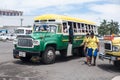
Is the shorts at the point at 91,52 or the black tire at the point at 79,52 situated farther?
the black tire at the point at 79,52

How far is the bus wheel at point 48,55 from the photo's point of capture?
14.5 m

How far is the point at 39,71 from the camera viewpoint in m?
12.3

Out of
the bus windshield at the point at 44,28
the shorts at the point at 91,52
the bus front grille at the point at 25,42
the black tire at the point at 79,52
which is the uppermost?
the bus windshield at the point at 44,28

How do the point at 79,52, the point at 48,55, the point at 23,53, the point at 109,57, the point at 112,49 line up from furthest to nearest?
the point at 79,52
the point at 48,55
the point at 23,53
the point at 109,57
the point at 112,49

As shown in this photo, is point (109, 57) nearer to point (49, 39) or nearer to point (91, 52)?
point (91, 52)

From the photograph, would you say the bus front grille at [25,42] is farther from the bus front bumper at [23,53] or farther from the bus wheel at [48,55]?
the bus wheel at [48,55]

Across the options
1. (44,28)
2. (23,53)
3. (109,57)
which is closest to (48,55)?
(23,53)

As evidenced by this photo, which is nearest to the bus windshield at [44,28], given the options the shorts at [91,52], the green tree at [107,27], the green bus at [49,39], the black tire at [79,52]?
the green bus at [49,39]

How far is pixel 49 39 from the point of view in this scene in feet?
48.3

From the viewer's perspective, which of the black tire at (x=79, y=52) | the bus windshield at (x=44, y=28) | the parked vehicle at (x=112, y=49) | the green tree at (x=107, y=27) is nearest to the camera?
the parked vehicle at (x=112, y=49)

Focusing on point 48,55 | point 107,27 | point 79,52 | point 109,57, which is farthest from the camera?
point 107,27

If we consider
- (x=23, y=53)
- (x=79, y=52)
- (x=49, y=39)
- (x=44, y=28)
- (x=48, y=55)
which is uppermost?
(x=44, y=28)

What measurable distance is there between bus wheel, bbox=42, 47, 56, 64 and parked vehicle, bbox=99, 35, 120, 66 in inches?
101

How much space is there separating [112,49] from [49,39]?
3.40 m
